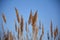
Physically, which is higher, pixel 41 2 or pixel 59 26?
pixel 41 2

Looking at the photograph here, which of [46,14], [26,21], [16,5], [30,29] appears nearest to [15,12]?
[16,5]

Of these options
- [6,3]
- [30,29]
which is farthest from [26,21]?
[6,3]

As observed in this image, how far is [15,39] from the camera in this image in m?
1.70

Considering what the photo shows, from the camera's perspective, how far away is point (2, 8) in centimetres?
176

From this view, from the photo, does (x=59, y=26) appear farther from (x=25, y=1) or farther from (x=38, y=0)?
(x=25, y=1)

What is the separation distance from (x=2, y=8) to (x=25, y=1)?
1.24 ft

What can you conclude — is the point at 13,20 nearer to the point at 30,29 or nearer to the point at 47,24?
the point at 30,29

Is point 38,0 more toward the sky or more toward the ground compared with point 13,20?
more toward the sky

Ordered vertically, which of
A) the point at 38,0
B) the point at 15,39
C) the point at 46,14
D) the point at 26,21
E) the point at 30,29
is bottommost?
the point at 15,39

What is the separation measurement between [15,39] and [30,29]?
0.90ft

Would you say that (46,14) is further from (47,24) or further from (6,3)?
(6,3)

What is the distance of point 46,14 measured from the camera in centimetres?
176

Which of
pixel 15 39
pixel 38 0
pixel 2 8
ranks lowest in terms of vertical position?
pixel 15 39

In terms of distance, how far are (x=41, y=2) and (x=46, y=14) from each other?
206mm
